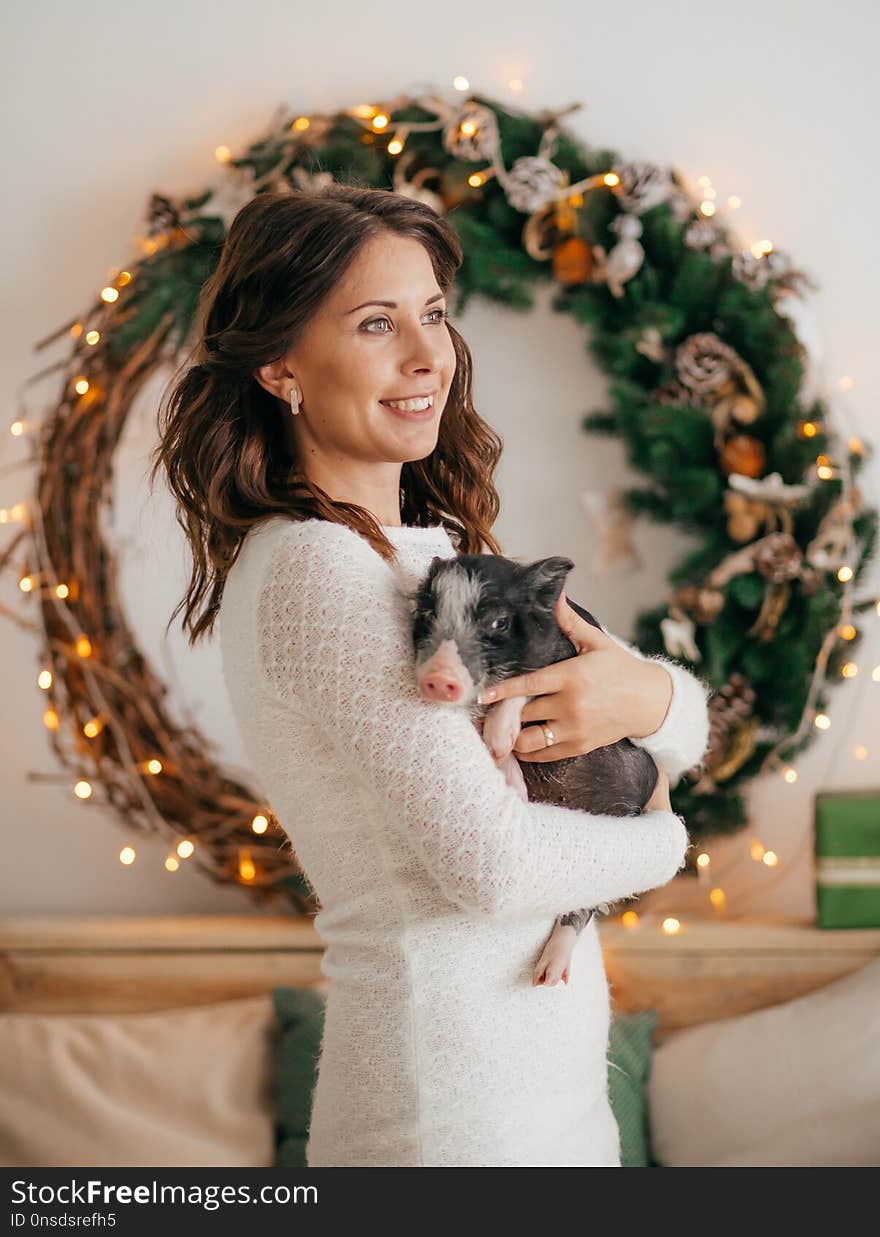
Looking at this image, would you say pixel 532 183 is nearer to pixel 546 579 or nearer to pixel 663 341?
pixel 663 341

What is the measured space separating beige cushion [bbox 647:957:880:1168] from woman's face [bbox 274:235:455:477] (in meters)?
1.37

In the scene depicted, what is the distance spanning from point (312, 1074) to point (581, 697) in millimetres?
1274

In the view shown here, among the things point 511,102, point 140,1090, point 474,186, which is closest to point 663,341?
point 474,186

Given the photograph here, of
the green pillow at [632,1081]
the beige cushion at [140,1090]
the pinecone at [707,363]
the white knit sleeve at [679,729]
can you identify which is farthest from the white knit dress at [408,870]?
the pinecone at [707,363]

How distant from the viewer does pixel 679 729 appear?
3.95 feet

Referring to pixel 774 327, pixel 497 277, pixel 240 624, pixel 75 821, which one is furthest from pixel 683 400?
pixel 75 821

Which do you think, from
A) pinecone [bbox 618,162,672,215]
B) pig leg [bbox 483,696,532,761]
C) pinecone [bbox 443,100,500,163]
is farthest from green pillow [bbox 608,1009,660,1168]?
pinecone [bbox 443,100,500,163]

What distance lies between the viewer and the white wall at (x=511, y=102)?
2.33m

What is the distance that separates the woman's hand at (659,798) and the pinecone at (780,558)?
1020 millimetres

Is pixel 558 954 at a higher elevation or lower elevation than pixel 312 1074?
higher

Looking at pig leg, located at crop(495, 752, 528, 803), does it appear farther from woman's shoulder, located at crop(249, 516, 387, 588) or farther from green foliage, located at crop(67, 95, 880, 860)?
green foliage, located at crop(67, 95, 880, 860)

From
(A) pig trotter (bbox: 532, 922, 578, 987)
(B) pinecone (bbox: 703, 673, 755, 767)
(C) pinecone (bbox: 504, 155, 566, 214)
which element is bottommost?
(B) pinecone (bbox: 703, 673, 755, 767)

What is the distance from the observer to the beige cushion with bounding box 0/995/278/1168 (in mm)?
2006
